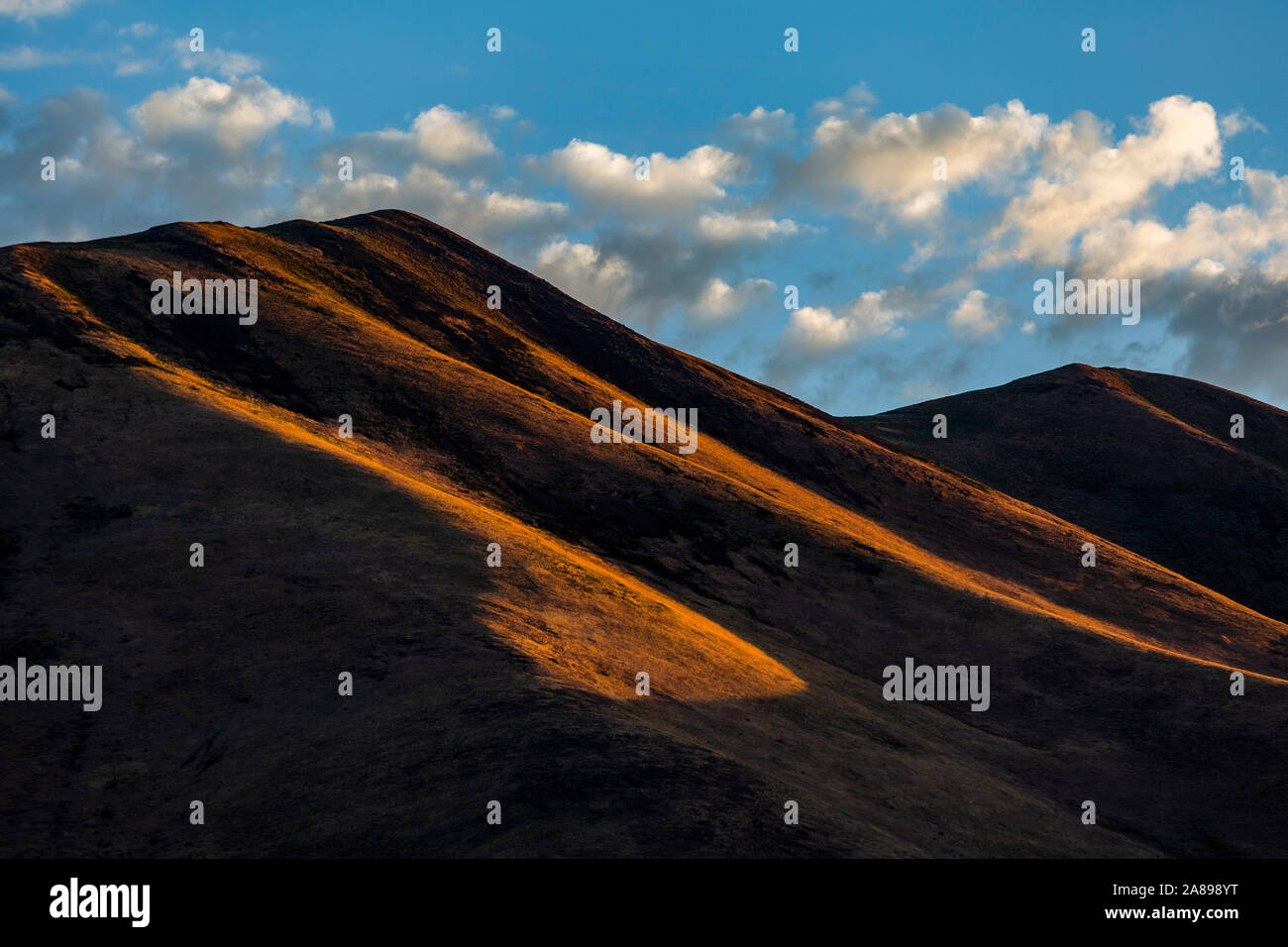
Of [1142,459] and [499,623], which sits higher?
[1142,459]

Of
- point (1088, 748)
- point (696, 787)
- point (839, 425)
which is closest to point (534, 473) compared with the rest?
point (1088, 748)

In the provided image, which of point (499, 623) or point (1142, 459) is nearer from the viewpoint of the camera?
point (499, 623)

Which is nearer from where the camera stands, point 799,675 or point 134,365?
point 799,675

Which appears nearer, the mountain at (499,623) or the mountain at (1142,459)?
the mountain at (499,623)

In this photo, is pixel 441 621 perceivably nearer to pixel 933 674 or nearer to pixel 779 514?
pixel 933 674

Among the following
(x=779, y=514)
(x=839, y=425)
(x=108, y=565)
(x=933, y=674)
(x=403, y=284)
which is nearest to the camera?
(x=108, y=565)
